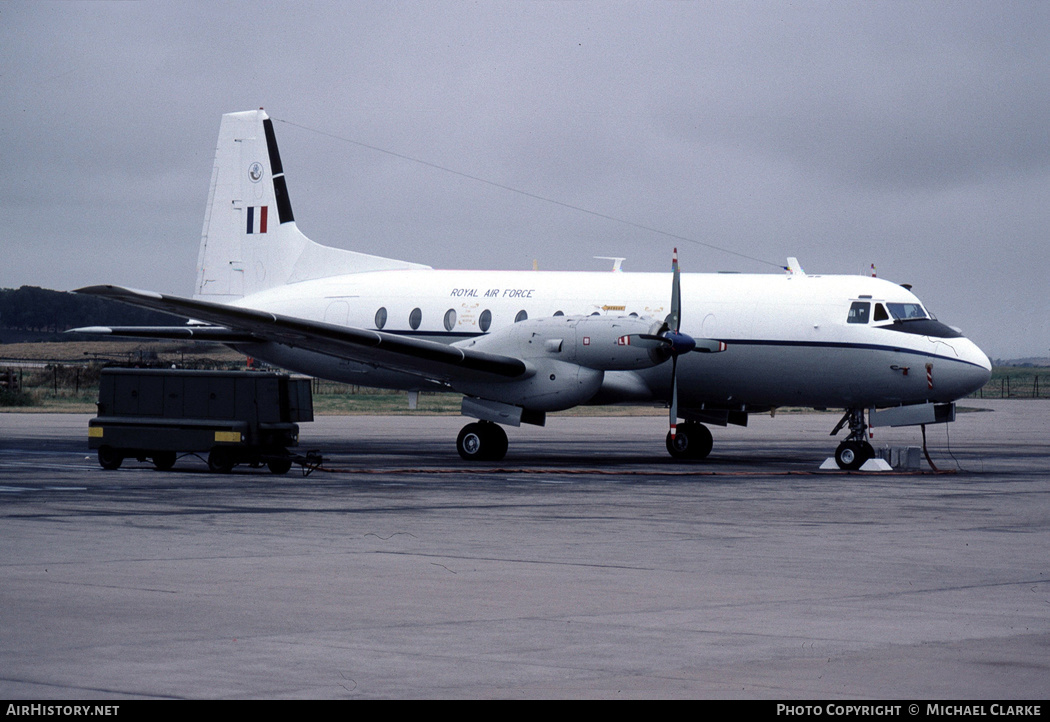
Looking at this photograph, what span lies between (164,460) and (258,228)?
980 centimetres

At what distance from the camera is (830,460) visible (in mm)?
25391

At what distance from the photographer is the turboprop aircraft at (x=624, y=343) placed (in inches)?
961

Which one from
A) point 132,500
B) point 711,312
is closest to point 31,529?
point 132,500

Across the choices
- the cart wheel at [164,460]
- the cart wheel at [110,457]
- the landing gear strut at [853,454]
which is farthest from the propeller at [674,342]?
the cart wheel at [110,457]

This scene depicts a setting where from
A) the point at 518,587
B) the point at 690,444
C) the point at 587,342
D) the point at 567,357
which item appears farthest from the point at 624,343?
the point at 518,587

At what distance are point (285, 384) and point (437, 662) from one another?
15.5 metres

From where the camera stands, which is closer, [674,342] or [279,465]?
[279,465]

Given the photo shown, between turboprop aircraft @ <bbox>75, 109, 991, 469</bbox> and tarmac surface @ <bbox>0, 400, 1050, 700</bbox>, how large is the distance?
3686 mm

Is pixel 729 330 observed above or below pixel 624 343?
above

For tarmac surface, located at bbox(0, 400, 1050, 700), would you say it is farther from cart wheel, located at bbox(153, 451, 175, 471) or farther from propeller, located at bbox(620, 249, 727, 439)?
propeller, located at bbox(620, 249, 727, 439)

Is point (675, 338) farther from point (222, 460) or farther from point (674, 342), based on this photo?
point (222, 460)

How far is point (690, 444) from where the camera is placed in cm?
2817

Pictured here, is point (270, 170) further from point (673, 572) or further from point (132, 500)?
point (673, 572)

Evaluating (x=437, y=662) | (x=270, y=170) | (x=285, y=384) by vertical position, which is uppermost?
(x=270, y=170)
